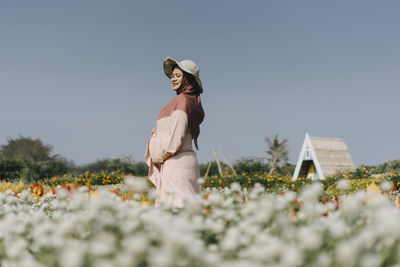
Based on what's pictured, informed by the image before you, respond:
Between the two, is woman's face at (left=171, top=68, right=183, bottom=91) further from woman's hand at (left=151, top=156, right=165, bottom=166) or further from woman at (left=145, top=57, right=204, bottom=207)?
woman's hand at (left=151, top=156, right=165, bottom=166)

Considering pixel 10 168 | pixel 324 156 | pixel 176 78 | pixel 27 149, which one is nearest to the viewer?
pixel 176 78

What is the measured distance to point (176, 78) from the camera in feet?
15.0

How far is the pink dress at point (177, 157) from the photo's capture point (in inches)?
159

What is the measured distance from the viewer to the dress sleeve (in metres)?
4.11

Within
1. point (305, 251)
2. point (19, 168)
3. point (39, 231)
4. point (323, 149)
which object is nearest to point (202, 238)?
point (305, 251)

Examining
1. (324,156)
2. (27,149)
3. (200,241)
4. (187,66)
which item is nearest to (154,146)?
(187,66)

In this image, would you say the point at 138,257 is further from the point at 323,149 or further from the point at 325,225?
the point at 323,149

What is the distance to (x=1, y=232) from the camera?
2520 millimetres

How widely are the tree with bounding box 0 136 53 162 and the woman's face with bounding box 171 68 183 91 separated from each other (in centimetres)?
2825

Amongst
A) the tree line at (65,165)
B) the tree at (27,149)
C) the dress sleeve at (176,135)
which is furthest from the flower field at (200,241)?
the tree at (27,149)

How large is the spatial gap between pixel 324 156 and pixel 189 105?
13.4 meters

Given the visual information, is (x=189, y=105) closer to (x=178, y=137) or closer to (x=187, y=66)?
(x=178, y=137)

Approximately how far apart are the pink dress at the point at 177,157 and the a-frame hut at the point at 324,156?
12447 mm

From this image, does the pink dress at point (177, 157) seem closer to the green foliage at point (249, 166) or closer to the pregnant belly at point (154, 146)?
the pregnant belly at point (154, 146)
